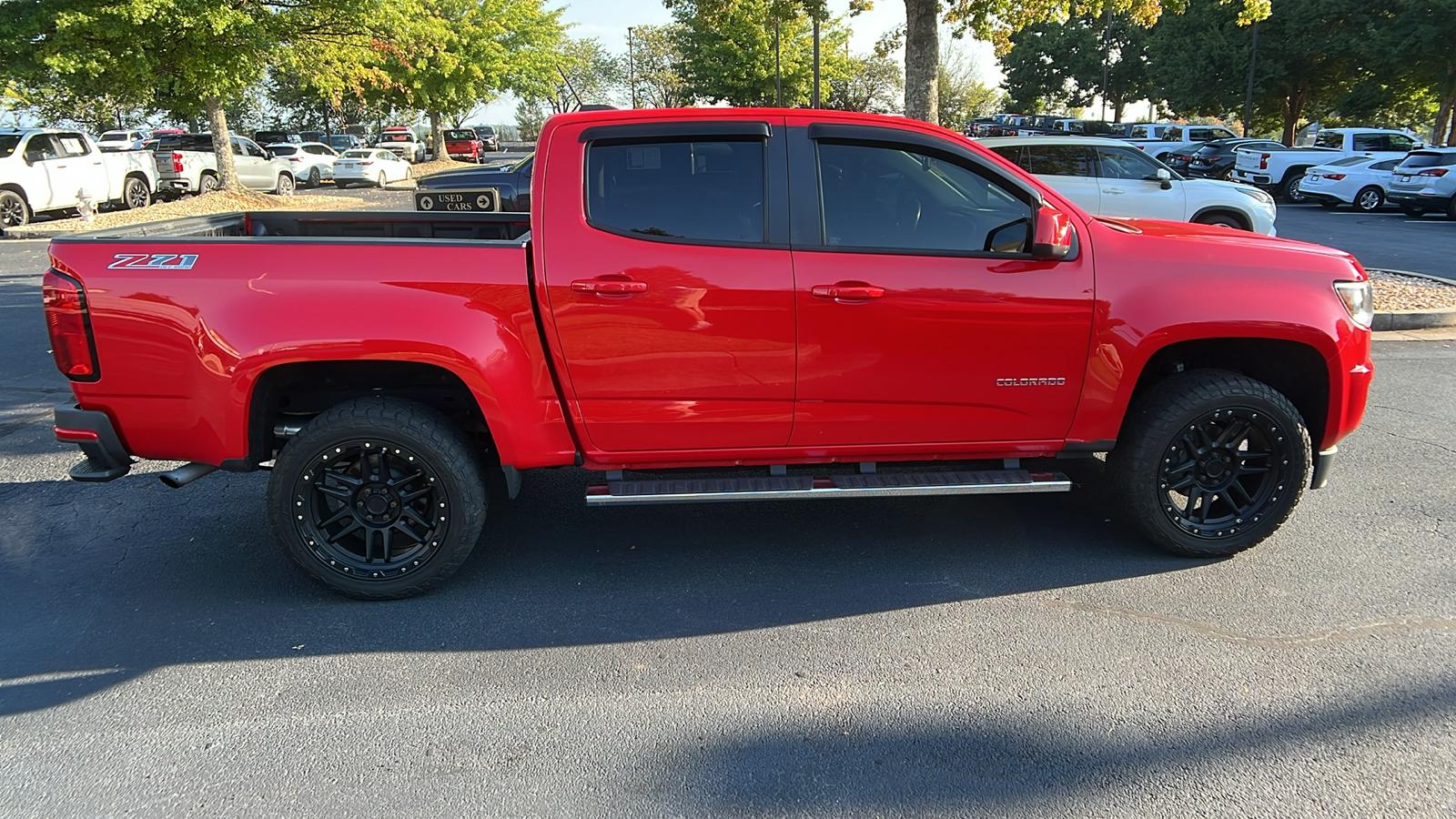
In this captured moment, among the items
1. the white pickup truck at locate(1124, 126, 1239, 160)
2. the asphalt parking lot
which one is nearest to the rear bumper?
the asphalt parking lot

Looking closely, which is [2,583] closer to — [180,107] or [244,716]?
[244,716]

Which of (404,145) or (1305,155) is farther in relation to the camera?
(404,145)

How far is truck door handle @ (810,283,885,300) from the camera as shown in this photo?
369cm

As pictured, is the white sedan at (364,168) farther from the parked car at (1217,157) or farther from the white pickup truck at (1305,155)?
the white pickup truck at (1305,155)

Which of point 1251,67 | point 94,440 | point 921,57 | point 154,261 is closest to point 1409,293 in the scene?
point 921,57

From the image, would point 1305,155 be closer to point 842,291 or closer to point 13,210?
point 842,291

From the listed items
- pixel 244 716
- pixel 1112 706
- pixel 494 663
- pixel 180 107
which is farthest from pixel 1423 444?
pixel 180 107

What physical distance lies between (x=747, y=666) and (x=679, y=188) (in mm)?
1893

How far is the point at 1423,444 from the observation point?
5668 mm

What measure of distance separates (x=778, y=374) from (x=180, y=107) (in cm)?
2088

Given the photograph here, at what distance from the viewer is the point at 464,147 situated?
1734 inches

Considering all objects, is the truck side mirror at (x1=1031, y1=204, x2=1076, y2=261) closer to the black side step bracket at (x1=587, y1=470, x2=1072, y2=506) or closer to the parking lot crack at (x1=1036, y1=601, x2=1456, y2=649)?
the black side step bracket at (x1=587, y1=470, x2=1072, y2=506)

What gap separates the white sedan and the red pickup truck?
28.7m

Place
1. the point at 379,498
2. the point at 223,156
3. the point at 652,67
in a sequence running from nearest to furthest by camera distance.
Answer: the point at 379,498 → the point at 223,156 → the point at 652,67
